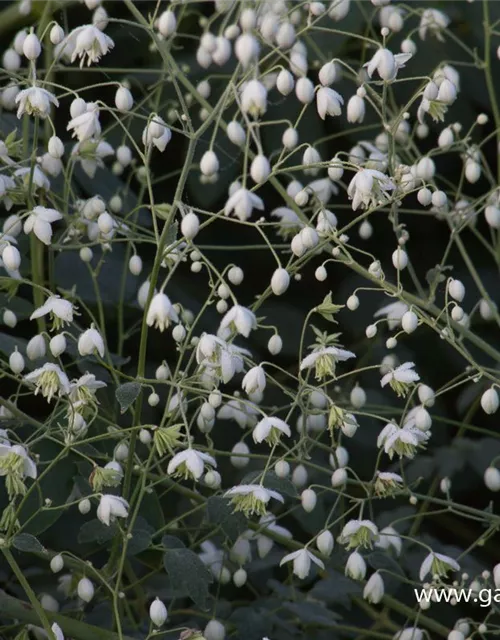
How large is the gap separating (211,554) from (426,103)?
841 millimetres

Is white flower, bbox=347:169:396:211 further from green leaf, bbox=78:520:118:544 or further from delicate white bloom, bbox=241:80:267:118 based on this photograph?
green leaf, bbox=78:520:118:544

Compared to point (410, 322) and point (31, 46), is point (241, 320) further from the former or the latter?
point (31, 46)

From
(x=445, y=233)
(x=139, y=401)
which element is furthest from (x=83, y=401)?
(x=445, y=233)

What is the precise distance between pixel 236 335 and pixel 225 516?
32cm

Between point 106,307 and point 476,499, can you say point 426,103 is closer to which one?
point 106,307

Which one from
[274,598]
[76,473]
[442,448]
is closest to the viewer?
[76,473]

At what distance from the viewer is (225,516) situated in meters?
1.45

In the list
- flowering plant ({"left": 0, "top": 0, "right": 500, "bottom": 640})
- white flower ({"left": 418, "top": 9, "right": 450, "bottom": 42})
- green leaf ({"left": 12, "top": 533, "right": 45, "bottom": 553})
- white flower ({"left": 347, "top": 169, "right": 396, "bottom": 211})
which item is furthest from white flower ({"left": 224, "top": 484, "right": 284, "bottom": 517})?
white flower ({"left": 418, "top": 9, "right": 450, "bottom": 42})

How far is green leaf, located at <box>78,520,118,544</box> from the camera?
150 centimetres

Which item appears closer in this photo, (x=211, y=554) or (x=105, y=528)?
(x=105, y=528)

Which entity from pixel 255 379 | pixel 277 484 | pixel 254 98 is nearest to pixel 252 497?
pixel 277 484

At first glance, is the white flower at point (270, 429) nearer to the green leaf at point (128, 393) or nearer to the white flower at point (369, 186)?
the green leaf at point (128, 393)

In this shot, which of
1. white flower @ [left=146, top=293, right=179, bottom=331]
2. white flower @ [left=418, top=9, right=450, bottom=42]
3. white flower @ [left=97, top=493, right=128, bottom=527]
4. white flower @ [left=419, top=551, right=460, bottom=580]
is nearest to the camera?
white flower @ [left=146, top=293, right=179, bottom=331]

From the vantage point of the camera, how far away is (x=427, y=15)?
2.02 meters
